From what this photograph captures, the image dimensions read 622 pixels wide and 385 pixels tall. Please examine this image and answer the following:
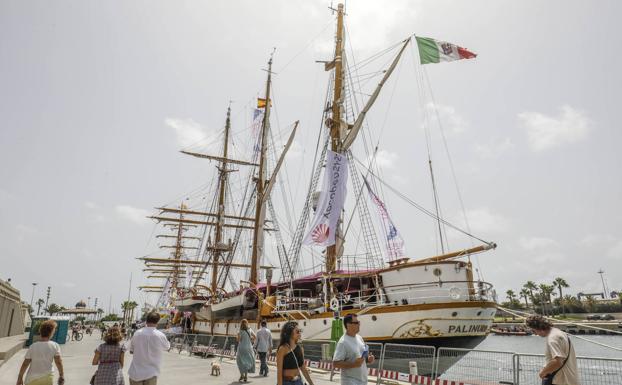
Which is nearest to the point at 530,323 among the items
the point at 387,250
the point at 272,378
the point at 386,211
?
the point at 272,378

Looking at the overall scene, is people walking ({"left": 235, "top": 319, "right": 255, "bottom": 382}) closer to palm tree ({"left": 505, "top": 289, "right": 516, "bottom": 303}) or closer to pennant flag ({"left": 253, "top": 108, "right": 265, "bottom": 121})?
pennant flag ({"left": 253, "top": 108, "right": 265, "bottom": 121})

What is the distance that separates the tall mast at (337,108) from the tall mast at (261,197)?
8.96m

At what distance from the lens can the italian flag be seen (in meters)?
18.9

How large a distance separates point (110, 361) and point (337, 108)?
67.8 feet

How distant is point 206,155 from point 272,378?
3483 centimetres

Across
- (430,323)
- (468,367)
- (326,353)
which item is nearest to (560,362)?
(468,367)

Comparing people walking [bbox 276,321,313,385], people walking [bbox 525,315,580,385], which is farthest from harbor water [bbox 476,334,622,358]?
people walking [bbox 276,321,313,385]

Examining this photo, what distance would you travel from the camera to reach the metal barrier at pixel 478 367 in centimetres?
771

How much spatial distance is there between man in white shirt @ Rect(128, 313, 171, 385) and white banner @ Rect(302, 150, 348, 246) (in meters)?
12.7

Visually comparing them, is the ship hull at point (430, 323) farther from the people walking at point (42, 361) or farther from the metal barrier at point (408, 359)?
the people walking at point (42, 361)

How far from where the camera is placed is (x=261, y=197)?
30391mm

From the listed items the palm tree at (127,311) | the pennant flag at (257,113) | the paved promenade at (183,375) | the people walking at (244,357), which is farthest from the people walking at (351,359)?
the palm tree at (127,311)

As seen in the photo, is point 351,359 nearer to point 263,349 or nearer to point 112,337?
point 112,337

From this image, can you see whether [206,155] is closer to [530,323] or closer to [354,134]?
[354,134]
